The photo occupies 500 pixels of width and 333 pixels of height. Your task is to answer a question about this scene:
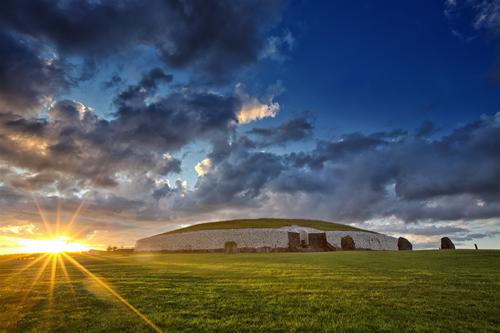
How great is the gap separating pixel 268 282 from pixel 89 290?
6609 mm

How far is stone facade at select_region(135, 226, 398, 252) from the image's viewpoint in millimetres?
53844

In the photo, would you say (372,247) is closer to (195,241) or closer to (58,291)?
(195,241)

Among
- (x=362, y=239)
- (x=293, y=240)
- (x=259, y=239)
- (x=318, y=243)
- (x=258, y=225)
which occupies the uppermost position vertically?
(x=258, y=225)

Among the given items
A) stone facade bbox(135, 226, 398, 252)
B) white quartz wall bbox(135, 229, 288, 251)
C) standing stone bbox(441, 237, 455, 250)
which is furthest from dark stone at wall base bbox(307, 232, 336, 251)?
standing stone bbox(441, 237, 455, 250)

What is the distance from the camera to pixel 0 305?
10.0 metres

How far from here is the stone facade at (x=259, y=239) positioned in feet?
177

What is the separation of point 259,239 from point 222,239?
6365mm

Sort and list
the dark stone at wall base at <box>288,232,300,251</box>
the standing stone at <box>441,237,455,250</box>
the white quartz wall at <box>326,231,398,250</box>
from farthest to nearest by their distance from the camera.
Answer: the white quartz wall at <box>326,231,398,250</box>, the dark stone at wall base at <box>288,232,300,251</box>, the standing stone at <box>441,237,455,250</box>

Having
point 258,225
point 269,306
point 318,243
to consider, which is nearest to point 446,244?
point 318,243

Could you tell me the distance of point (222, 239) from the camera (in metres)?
55.9

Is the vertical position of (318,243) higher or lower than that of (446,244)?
higher

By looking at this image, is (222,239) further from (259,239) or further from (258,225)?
(258,225)

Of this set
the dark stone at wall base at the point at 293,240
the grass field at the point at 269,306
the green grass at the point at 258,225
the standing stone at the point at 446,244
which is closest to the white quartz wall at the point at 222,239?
the dark stone at wall base at the point at 293,240

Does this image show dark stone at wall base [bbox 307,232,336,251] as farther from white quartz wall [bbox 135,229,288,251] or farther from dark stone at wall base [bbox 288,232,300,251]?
white quartz wall [bbox 135,229,288,251]
